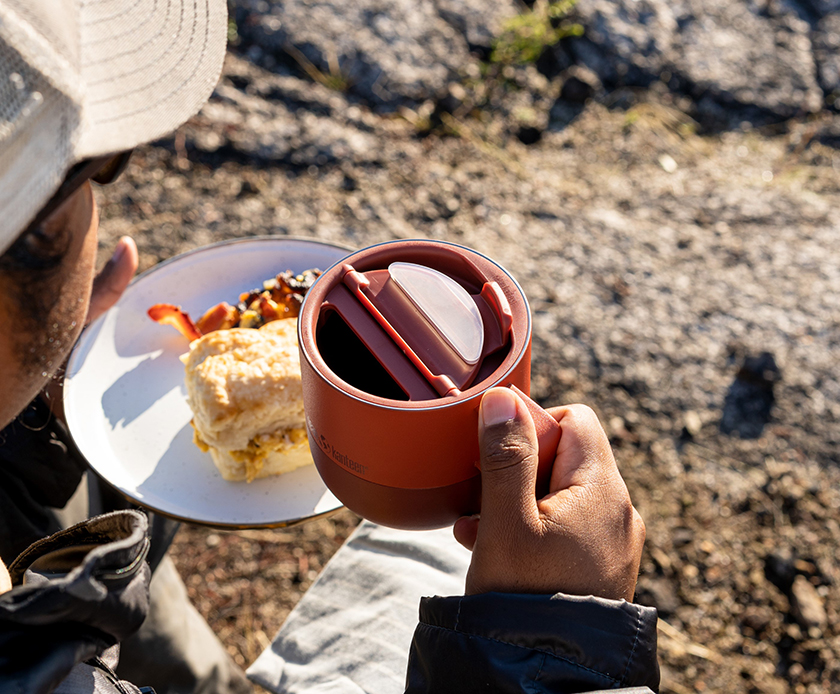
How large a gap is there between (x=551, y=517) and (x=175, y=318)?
2.94 feet

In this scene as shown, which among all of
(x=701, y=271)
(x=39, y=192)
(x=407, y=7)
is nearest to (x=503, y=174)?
(x=701, y=271)

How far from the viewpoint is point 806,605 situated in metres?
1.88

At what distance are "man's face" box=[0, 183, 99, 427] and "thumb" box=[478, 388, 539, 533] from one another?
552mm

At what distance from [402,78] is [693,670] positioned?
8.58 feet

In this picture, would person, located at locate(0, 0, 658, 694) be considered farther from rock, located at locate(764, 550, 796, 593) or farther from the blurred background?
rock, located at locate(764, 550, 796, 593)

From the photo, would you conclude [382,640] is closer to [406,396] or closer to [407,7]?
[406,396]

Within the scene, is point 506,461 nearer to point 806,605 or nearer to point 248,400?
point 248,400

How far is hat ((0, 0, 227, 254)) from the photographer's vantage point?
659 millimetres

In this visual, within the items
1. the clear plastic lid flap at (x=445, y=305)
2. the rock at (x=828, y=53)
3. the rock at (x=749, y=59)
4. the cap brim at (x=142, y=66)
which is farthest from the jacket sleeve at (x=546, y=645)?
the rock at (x=828, y=53)

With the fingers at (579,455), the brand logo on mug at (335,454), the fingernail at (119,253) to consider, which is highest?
the fingernail at (119,253)

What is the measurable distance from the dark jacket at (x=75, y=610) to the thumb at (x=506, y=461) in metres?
0.44

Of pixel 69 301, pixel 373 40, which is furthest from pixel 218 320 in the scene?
pixel 373 40

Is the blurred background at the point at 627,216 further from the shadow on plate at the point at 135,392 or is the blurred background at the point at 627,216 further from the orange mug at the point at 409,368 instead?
the orange mug at the point at 409,368

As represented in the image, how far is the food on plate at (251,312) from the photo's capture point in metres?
1.39
